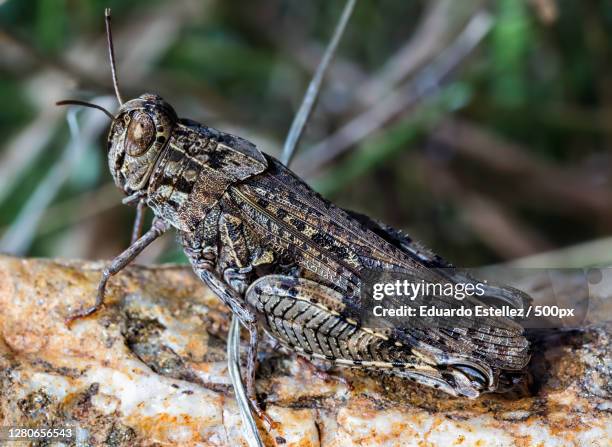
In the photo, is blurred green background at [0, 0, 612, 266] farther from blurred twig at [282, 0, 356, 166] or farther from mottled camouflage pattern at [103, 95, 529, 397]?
mottled camouflage pattern at [103, 95, 529, 397]

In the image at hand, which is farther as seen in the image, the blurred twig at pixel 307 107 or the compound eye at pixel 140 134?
the blurred twig at pixel 307 107

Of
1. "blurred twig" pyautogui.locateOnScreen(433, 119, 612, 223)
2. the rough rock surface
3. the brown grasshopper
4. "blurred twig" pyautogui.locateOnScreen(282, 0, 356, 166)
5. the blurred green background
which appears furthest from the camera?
"blurred twig" pyautogui.locateOnScreen(433, 119, 612, 223)

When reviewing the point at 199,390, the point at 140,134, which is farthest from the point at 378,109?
the point at 199,390

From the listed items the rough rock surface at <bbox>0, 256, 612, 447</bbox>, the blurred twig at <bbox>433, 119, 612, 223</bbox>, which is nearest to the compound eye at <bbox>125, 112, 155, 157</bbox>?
the rough rock surface at <bbox>0, 256, 612, 447</bbox>

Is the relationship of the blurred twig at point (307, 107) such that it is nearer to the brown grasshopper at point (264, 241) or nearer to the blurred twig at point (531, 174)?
the brown grasshopper at point (264, 241)

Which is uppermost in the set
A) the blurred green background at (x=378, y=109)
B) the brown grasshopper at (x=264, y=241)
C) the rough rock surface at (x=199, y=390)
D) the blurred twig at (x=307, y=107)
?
the blurred green background at (x=378, y=109)

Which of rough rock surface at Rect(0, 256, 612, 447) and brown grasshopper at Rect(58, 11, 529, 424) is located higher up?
brown grasshopper at Rect(58, 11, 529, 424)

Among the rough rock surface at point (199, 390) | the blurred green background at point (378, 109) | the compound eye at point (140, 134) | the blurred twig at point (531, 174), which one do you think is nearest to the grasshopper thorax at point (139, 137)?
the compound eye at point (140, 134)
